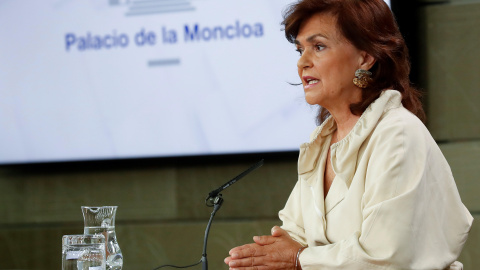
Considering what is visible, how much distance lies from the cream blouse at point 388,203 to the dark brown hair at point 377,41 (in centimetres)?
10

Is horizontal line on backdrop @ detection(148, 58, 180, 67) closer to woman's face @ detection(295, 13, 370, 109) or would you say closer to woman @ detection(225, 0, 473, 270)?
woman @ detection(225, 0, 473, 270)

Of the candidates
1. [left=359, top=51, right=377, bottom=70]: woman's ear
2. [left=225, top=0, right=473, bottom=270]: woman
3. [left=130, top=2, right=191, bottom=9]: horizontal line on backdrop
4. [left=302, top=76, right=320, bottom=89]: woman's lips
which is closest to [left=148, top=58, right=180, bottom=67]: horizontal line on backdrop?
[left=130, top=2, right=191, bottom=9]: horizontal line on backdrop

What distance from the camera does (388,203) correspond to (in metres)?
1.82

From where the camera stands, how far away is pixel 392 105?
2062 mm

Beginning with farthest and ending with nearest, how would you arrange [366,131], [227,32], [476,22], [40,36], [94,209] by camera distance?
[40,36] → [227,32] → [476,22] → [94,209] → [366,131]

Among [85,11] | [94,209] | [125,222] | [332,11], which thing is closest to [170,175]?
[125,222]

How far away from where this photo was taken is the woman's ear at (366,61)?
7.20 ft

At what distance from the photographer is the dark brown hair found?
2.14 metres

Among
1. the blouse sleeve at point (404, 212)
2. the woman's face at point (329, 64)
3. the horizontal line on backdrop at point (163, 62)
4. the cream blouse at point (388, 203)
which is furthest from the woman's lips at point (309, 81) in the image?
the horizontal line on backdrop at point (163, 62)

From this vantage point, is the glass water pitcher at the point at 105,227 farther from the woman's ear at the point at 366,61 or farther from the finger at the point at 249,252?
the woman's ear at the point at 366,61

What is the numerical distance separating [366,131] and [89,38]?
223cm

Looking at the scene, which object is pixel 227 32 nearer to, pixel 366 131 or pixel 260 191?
pixel 260 191

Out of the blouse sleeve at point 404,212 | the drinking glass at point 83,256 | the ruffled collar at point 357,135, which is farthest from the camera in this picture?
the ruffled collar at point 357,135

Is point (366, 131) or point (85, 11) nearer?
point (366, 131)
